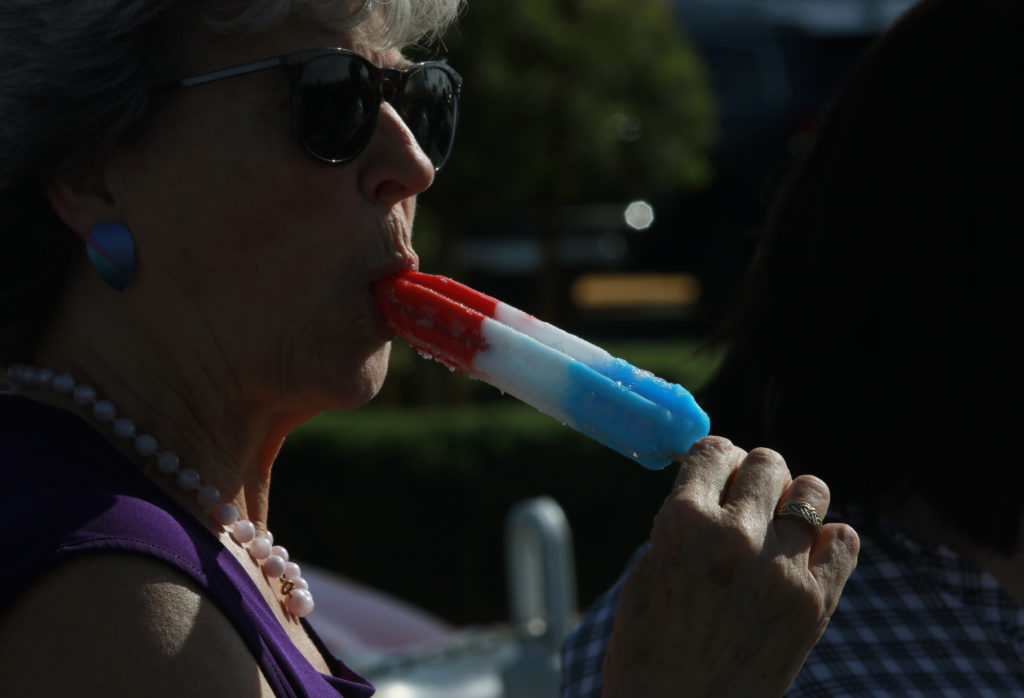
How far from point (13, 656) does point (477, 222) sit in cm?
1514

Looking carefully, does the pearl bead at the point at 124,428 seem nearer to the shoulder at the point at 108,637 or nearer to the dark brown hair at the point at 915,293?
the shoulder at the point at 108,637

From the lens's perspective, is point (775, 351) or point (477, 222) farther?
point (477, 222)

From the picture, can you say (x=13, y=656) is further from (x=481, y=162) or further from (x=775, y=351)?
(x=481, y=162)

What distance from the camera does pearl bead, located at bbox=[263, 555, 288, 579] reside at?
Result: 1.95 m

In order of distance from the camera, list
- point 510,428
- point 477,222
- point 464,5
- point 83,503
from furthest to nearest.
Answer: point 477,222
point 510,428
point 464,5
point 83,503

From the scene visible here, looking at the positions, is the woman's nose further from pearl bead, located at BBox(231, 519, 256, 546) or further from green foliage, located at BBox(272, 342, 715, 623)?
green foliage, located at BBox(272, 342, 715, 623)

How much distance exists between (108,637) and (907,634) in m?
1.45

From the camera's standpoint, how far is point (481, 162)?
511 inches

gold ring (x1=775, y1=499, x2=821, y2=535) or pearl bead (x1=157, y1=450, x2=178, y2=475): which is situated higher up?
pearl bead (x1=157, y1=450, x2=178, y2=475)

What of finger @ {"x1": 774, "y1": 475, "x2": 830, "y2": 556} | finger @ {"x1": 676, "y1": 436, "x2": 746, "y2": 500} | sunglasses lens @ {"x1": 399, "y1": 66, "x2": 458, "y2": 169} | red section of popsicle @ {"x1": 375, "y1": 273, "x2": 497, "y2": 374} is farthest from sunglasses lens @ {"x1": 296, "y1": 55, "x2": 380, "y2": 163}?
finger @ {"x1": 774, "y1": 475, "x2": 830, "y2": 556}

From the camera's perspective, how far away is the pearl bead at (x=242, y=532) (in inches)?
74.4

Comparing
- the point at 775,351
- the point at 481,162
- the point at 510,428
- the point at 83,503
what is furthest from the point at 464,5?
the point at 481,162

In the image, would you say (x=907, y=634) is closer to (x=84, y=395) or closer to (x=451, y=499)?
(x=84, y=395)

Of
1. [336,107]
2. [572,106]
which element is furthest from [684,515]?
[572,106]
